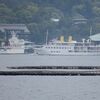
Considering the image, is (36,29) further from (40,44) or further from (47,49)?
(47,49)

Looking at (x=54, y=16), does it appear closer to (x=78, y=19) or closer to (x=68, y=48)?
(x=78, y=19)

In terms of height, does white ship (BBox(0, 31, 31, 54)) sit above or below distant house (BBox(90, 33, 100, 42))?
below

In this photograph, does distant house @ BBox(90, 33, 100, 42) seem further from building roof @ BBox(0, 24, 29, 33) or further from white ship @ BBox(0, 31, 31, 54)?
building roof @ BBox(0, 24, 29, 33)

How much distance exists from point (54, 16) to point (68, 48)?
76.7 ft

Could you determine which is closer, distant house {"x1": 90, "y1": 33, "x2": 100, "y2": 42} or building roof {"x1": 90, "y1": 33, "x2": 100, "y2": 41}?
distant house {"x1": 90, "y1": 33, "x2": 100, "y2": 42}

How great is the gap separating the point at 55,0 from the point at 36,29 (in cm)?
1727

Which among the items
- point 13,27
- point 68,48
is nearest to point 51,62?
point 68,48

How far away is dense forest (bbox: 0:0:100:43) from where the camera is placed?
138 metres

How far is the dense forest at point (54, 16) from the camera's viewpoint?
138m
